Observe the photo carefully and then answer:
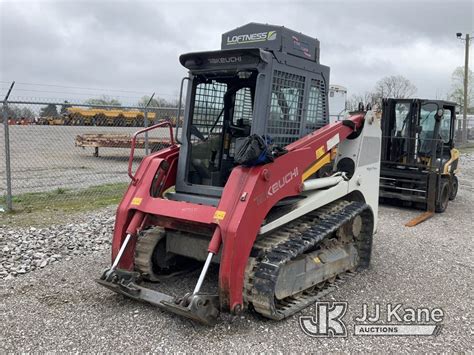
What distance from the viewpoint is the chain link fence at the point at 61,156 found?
29.3ft

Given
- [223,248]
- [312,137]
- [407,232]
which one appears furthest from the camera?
[407,232]

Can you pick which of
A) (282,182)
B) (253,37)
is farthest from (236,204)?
(253,37)

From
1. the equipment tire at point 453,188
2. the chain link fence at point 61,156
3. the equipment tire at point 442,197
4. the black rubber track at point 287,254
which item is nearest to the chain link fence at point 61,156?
the chain link fence at point 61,156

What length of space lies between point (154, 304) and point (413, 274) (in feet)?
10.4

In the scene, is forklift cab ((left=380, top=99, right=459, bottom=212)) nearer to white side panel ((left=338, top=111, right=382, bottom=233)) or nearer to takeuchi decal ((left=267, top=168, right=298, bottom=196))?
white side panel ((left=338, top=111, right=382, bottom=233))

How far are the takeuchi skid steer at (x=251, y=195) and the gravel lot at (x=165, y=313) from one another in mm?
213

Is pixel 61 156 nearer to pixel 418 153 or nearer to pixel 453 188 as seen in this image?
pixel 418 153

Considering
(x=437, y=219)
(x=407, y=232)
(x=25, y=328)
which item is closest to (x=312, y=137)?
(x=25, y=328)

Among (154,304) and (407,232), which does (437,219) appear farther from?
(154,304)

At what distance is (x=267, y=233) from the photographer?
14.6ft

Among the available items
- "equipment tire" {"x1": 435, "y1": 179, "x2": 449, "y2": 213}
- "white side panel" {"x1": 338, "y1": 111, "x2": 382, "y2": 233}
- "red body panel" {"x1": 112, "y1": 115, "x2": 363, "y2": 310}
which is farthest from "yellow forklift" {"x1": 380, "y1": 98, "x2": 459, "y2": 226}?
"red body panel" {"x1": 112, "y1": 115, "x2": 363, "y2": 310}

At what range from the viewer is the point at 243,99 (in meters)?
5.14

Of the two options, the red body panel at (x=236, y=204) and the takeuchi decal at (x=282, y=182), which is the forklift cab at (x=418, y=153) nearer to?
the red body panel at (x=236, y=204)

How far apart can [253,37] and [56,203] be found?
5.88 metres
